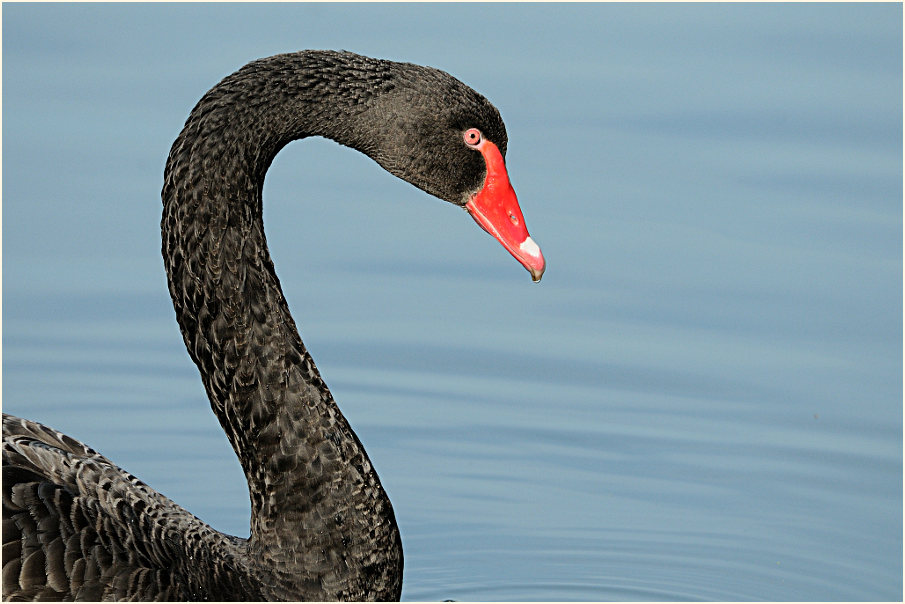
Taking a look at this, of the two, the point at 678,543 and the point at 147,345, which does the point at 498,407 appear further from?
the point at 147,345

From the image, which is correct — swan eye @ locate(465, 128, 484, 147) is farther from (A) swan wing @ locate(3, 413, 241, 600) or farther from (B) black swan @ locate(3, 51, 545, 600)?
(A) swan wing @ locate(3, 413, 241, 600)

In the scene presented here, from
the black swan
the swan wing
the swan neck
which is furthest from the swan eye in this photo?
the swan wing

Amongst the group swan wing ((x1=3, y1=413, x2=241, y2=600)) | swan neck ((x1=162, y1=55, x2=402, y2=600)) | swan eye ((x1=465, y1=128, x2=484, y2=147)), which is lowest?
swan wing ((x1=3, y1=413, x2=241, y2=600))

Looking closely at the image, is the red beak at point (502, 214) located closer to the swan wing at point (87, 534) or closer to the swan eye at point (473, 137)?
the swan eye at point (473, 137)

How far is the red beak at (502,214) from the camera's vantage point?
140 inches

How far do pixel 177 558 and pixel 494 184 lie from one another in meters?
1.21

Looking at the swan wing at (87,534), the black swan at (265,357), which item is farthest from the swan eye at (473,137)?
the swan wing at (87,534)

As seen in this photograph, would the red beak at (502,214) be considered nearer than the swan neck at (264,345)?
No

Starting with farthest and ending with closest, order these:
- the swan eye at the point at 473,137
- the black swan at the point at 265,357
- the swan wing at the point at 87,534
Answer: the swan eye at the point at 473,137, the black swan at the point at 265,357, the swan wing at the point at 87,534

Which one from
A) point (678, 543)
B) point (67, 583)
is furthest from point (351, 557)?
point (678, 543)

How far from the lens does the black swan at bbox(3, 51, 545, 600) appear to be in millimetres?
3332

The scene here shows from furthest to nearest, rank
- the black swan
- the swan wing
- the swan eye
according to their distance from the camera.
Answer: the swan eye, the black swan, the swan wing

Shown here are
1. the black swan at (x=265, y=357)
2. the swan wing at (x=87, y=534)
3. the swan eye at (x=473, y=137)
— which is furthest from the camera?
the swan eye at (x=473, y=137)

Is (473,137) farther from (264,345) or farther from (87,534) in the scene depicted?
(87,534)
